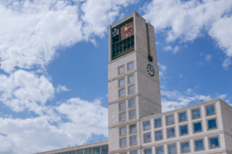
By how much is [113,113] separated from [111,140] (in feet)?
26.0

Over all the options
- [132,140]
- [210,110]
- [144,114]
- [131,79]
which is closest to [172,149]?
[132,140]

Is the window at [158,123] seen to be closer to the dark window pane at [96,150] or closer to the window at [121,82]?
the window at [121,82]

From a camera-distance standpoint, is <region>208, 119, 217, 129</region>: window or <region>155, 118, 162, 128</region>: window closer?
<region>208, 119, 217, 129</region>: window

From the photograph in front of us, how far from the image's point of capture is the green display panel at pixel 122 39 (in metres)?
95.5

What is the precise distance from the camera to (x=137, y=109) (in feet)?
→ 277

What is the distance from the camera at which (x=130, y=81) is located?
89.4 m

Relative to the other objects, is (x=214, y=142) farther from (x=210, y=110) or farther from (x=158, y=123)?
(x=158, y=123)

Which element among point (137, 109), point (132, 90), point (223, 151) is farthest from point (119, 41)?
point (223, 151)

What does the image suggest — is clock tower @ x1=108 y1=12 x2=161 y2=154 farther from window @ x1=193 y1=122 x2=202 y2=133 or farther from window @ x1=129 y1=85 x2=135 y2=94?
window @ x1=193 y1=122 x2=202 y2=133

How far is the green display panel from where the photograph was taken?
9550cm

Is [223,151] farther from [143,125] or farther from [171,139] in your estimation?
[143,125]

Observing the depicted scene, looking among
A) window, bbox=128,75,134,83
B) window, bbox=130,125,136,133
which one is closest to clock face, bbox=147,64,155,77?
window, bbox=128,75,134,83

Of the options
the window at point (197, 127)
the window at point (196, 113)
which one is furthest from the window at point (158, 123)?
the window at point (197, 127)

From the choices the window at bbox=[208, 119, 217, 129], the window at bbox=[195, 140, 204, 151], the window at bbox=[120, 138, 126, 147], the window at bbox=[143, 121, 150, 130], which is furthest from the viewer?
the window at bbox=[120, 138, 126, 147]
